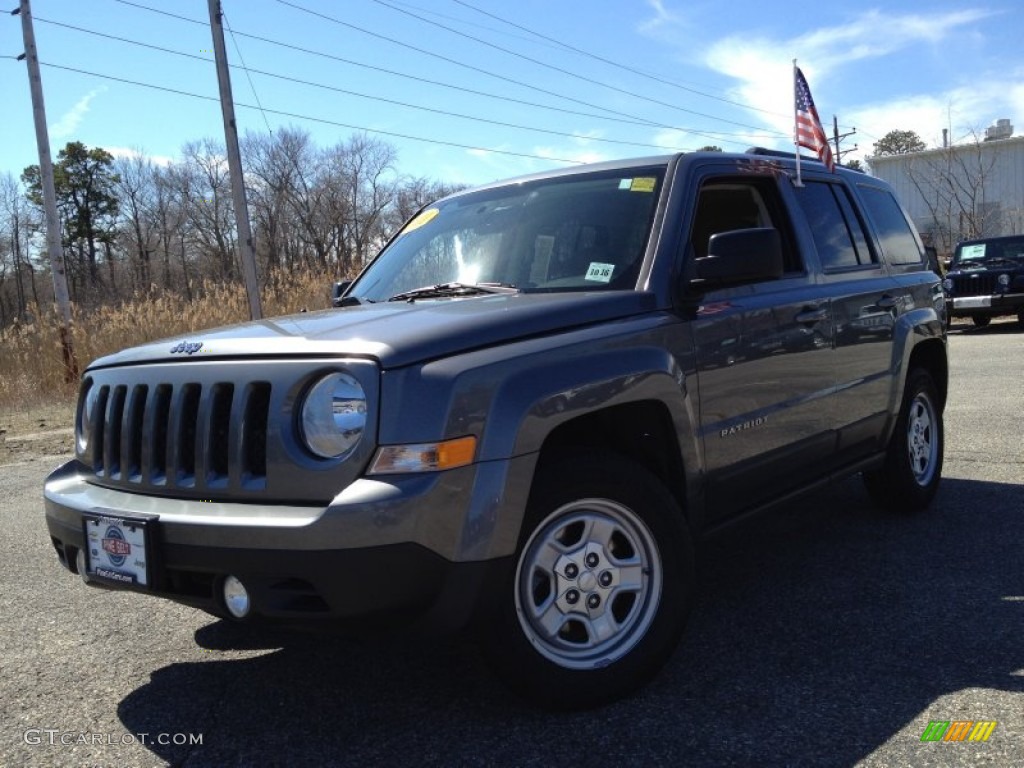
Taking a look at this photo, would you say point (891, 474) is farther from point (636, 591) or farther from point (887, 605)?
point (636, 591)

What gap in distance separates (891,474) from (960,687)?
86.0 inches

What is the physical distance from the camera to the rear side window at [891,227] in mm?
5036

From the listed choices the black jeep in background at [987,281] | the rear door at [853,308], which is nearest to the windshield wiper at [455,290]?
the rear door at [853,308]

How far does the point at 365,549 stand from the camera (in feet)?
7.90

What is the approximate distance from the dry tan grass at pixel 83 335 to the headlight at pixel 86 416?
10125 mm

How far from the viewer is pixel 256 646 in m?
3.61

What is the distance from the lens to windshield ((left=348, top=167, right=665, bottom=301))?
3.47m

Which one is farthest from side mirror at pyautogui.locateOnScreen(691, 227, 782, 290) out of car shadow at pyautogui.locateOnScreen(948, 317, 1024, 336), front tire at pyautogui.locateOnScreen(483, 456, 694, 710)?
car shadow at pyautogui.locateOnScreen(948, 317, 1024, 336)

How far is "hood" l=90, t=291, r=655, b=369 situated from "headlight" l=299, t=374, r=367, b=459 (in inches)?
3.8

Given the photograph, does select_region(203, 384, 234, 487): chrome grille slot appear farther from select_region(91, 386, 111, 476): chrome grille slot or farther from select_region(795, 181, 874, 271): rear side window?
select_region(795, 181, 874, 271): rear side window

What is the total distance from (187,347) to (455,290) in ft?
3.54

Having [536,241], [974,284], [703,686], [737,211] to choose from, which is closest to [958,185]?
[974,284]

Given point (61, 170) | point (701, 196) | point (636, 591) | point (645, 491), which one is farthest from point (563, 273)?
point (61, 170)

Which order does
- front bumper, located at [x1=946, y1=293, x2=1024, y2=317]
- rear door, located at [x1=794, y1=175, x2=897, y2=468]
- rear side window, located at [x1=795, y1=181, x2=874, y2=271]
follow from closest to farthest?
rear door, located at [x1=794, y1=175, x2=897, y2=468] < rear side window, located at [x1=795, y1=181, x2=874, y2=271] < front bumper, located at [x1=946, y1=293, x2=1024, y2=317]
